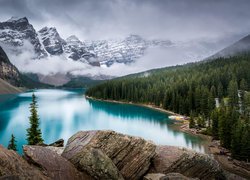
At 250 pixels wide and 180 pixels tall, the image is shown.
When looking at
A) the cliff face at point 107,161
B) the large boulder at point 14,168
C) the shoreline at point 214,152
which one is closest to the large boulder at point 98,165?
the cliff face at point 107,161

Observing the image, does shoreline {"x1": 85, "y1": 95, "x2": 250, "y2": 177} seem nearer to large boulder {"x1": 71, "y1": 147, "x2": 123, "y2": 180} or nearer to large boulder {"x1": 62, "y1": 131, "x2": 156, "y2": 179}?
large boulder {"x1": 62, "y1": 131, "x2": 156, "y2": 179}

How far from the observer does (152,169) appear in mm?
22469

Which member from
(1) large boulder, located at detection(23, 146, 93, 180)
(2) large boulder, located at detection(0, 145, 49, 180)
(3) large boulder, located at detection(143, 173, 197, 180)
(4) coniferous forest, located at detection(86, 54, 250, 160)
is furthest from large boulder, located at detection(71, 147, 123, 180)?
(4) coniferous forest, located at detection(86, 54, 250, 160)

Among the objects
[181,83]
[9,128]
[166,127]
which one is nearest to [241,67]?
[181,83]

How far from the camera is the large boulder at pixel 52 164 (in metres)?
17.6

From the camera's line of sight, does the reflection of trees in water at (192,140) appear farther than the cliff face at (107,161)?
Yes

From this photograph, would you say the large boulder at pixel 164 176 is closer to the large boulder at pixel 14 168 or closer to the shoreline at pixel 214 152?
the large boulder at pixel 14 168

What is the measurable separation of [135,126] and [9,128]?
5050 centimetres

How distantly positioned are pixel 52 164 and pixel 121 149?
5547 millimetres

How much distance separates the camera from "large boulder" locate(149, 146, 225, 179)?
74.4 ft

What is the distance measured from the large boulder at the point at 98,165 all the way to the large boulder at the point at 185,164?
4.59 metres

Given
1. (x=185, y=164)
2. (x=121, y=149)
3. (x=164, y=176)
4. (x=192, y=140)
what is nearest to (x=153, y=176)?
(x=164, y=176)

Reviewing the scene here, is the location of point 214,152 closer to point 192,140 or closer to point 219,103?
point 192,140

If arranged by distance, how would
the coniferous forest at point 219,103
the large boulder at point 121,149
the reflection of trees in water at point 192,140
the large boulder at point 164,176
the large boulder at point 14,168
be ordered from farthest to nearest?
the reflection of trees in water at point 192,140, the coniferous forest at point 219,103, the large boulder at point 121,149, the large boulder at point 164,176, the large boulder at point 14,168
